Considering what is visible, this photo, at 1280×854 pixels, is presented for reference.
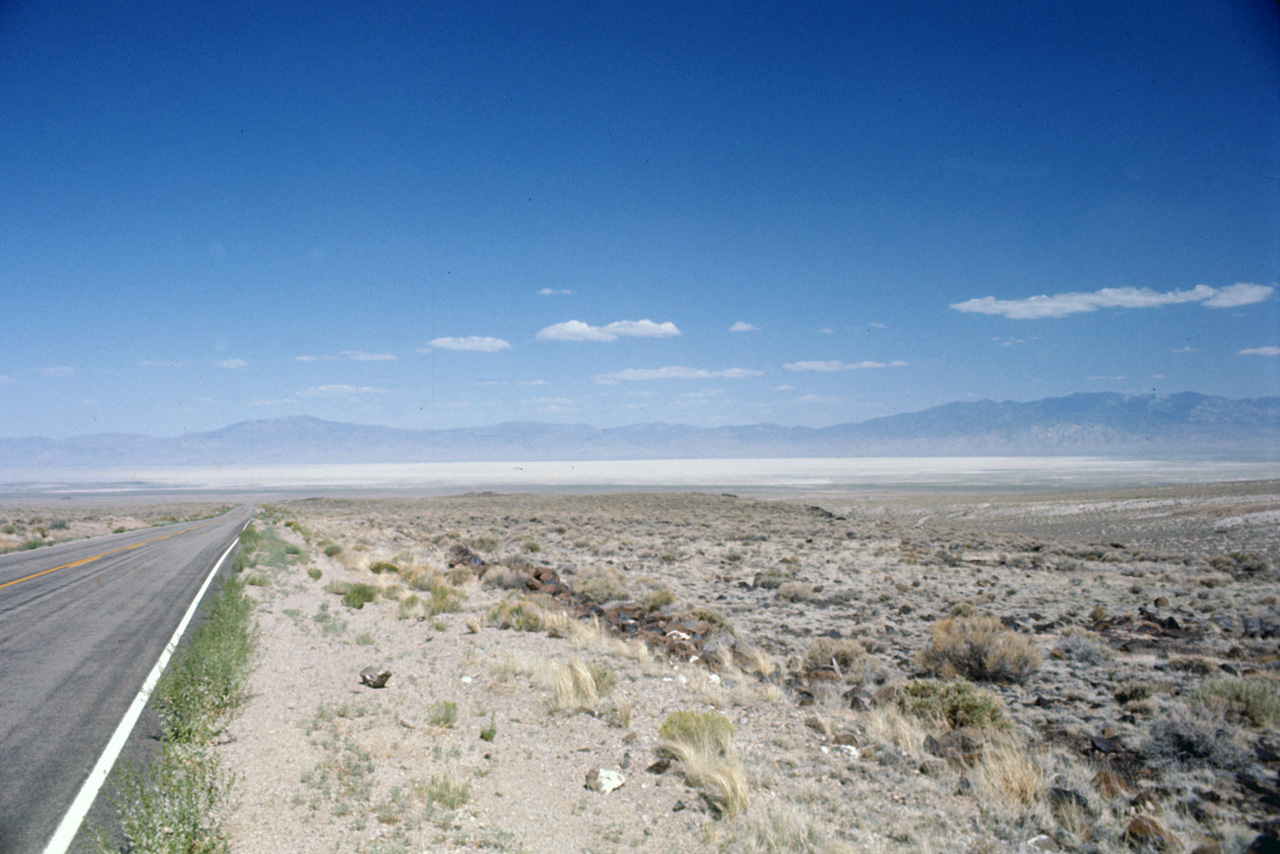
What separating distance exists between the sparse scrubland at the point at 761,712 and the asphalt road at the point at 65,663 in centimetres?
131

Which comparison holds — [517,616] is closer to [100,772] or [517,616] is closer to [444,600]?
[444,600]

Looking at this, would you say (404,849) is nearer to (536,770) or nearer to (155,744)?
(536,770)

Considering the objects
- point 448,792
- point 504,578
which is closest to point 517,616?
point 504,578

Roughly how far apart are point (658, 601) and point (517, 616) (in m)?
4.14

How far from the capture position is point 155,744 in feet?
22.0

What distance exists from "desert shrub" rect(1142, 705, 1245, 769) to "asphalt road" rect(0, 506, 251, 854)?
33.2ft

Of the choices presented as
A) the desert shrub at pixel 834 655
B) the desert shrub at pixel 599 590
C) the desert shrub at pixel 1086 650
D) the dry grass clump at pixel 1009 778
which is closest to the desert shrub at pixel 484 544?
the desert shrub at pixel 599 590

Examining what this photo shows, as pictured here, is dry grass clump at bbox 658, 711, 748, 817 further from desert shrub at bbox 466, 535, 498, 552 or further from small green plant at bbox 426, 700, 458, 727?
desert shrub at bbox 466, 535, 498, 552

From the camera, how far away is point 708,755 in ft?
23.1

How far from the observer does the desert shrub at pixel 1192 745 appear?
272 inches

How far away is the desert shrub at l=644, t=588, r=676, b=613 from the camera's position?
55.3 feet

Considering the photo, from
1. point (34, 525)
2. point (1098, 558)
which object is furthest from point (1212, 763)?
point (34, 525)

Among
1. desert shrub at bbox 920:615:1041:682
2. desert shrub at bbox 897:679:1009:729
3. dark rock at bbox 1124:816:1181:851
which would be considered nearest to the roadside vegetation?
dark rock at bbox 1124:816:1181:851

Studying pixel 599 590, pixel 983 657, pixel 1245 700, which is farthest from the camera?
pixel 599 590
